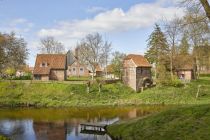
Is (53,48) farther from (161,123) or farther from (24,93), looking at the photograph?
(161,123)

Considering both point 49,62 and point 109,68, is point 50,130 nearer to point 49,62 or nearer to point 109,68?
point 49,62

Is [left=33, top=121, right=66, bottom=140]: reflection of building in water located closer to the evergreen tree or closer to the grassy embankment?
the grassy embankment

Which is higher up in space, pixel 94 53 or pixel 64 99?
pixel 94 53

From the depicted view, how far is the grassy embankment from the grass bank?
87.0ft

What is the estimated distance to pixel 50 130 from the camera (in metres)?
34.1

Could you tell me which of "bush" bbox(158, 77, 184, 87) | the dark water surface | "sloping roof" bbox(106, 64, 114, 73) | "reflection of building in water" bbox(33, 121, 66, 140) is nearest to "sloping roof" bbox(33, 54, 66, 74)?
the dark water surface

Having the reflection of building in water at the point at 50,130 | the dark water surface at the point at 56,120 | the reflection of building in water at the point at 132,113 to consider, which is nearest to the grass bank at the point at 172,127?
the dark water surface at the point at 56,120

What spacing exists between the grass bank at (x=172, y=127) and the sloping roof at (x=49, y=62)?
40.7m

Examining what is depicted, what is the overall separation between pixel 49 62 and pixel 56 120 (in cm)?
2989

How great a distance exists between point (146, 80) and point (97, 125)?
3334cm

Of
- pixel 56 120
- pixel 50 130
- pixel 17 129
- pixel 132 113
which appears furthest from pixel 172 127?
pixel 132 113

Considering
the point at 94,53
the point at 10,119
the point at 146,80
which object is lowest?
the point at 10,119

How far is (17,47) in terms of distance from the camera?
77375 millimetres

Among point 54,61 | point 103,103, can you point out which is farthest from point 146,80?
point 54,61
